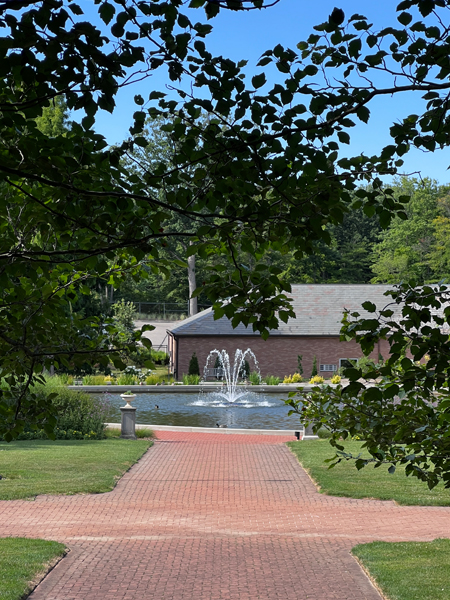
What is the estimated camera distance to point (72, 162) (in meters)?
4.05

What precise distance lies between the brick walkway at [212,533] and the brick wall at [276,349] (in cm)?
2653

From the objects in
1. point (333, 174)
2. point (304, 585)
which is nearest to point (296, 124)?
point (333, 174)

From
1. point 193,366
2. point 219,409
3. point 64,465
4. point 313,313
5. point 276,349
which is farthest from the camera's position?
point 313,313

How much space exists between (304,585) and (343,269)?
6637 cm

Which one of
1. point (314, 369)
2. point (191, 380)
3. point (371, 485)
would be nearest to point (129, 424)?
point (371, 485)

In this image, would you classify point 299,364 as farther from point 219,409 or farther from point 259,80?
point 259,80

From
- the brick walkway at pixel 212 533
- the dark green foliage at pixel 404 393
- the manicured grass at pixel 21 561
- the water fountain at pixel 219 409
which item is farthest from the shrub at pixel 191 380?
the dark green foliage at pixel 404 393

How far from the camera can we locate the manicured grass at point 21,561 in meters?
8.06

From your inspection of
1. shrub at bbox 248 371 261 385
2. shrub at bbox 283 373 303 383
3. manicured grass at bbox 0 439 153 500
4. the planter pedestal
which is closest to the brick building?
shrub at bbox 283 373 303 383

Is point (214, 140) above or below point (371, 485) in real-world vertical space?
above

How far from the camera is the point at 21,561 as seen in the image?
29.4 ft

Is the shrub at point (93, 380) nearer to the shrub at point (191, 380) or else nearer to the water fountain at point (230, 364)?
the shrub at point (191, 380)

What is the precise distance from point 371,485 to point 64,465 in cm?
668

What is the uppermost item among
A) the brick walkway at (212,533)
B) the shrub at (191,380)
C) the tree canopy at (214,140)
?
the tree canopy at (214,140)
